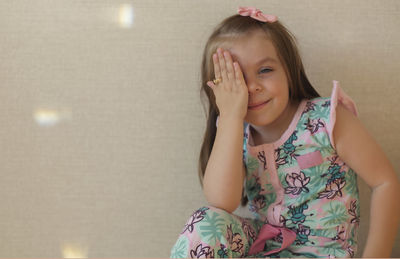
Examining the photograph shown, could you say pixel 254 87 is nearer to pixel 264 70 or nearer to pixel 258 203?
pixel 264 70

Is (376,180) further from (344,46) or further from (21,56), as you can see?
(21,56)

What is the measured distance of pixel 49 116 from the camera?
1306 mm

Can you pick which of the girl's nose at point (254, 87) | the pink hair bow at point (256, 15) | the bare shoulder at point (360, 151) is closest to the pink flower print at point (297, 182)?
the bare shoulder at point (360, 151)

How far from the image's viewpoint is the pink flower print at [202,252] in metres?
0.95

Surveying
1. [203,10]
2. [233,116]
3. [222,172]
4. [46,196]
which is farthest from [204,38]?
[46,196]

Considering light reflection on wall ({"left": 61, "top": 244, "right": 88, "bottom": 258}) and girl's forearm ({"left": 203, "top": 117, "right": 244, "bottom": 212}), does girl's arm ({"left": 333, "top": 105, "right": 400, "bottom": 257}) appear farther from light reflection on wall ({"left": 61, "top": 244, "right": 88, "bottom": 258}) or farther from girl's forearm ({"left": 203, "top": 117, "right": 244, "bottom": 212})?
light reflection on wall ({"left": 61, "top": 244, "right": 88, "bottom": 258})

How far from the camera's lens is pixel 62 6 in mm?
1262

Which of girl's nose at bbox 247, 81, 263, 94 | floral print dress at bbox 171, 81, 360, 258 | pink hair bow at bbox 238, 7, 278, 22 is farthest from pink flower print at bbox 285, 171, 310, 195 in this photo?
pink hair bow at bbox 238, 7, 278, 22

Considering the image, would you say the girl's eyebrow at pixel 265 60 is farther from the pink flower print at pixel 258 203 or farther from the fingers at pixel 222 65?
the pink flower print at pixel 258 203

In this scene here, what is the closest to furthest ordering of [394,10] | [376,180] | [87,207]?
1. [376,180]
2. [394,10]
3. [87,207]

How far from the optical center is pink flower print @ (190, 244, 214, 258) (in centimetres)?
95

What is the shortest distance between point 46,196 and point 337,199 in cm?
78

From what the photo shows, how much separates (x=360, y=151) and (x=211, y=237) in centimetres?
38

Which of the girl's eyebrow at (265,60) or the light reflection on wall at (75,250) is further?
the light reflection on wall at (75,250)
